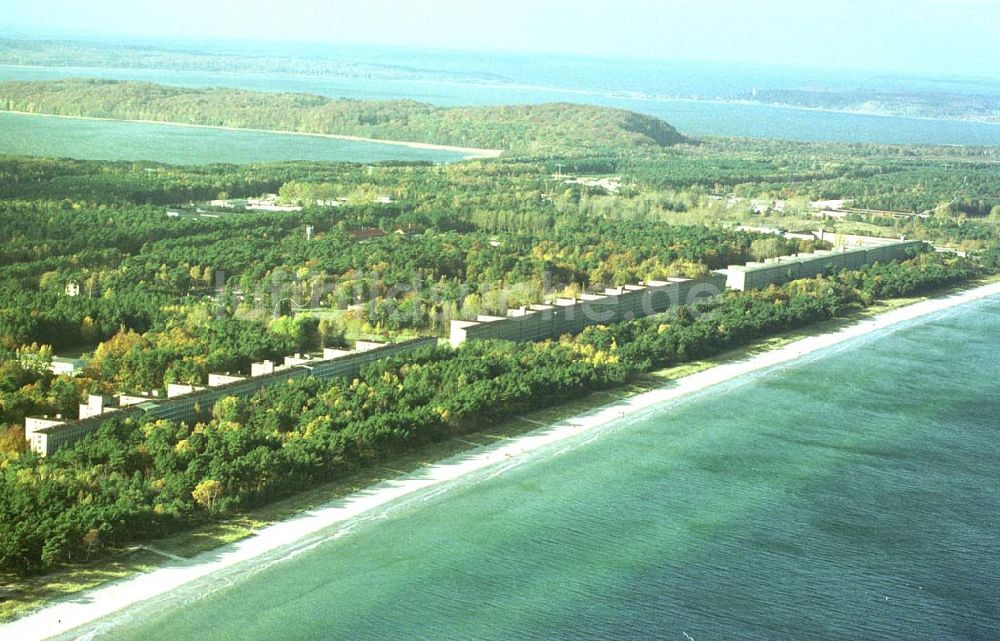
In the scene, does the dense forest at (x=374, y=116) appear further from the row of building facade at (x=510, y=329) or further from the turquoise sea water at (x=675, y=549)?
the turquoise sea water at (x=675, y=549)

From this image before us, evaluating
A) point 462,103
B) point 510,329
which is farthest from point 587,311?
point 462,103

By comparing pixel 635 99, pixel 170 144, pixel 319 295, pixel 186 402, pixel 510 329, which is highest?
pixel 186 402

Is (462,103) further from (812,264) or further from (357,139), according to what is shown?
(812,264)

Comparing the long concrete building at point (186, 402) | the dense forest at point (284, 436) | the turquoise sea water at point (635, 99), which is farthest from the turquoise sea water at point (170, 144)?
the dense forest at point (284, 436)

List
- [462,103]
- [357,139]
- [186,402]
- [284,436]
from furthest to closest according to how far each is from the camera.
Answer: [462,103], [357,139], [186,402], [284,436]

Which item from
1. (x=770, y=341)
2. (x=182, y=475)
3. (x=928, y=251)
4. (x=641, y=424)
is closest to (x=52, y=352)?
(x=182, y=475)

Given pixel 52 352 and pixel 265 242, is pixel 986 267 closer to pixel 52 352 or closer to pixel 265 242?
pixel 265 242

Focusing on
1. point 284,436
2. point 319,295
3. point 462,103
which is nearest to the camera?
point 284,436
